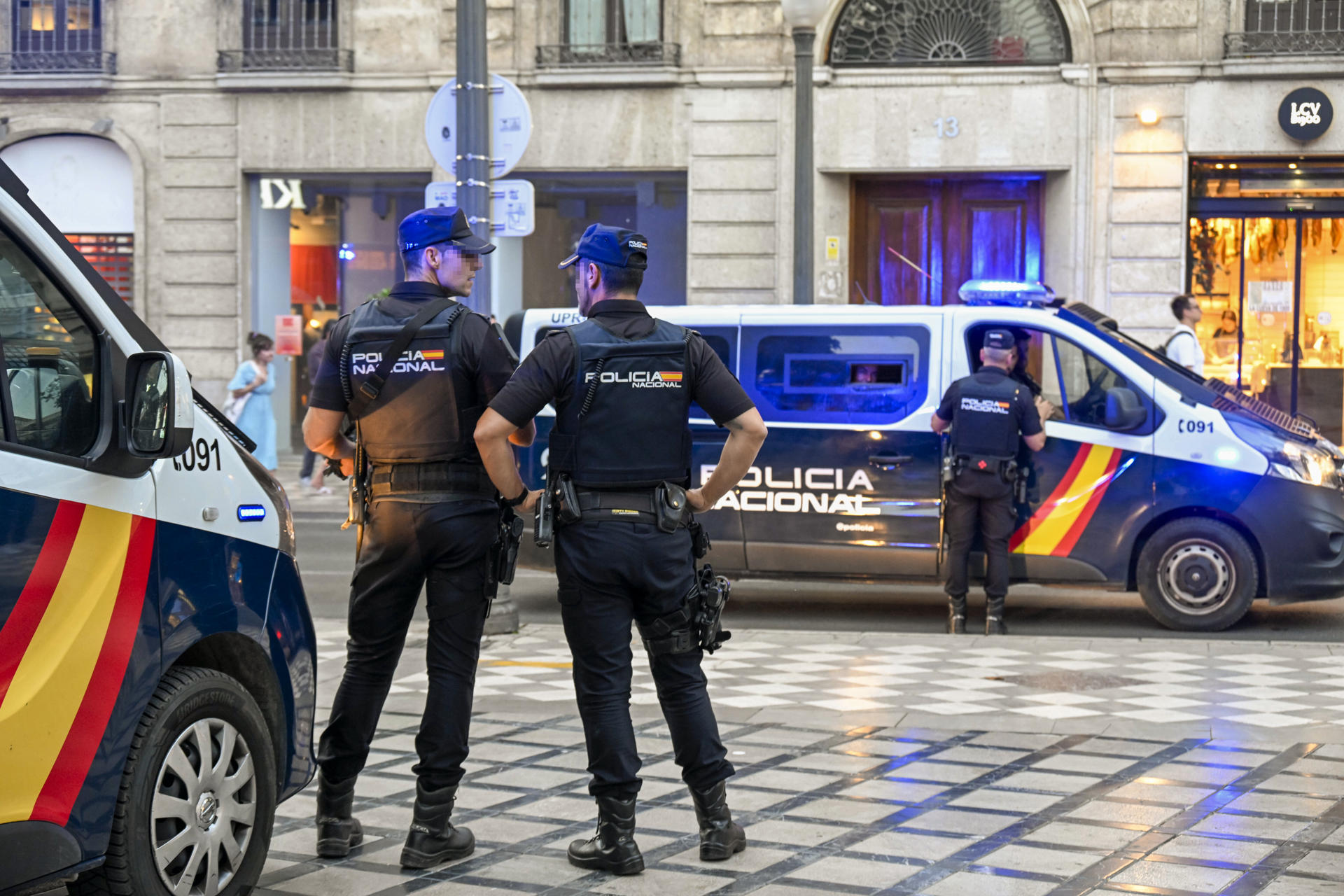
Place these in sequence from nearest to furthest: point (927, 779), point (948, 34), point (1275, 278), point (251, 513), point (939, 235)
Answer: point (251, 513) → point (927, 779) → point (1275, 278) → point (948, 34) → point (939, 235)

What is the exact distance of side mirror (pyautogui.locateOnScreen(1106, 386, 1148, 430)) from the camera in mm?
9945

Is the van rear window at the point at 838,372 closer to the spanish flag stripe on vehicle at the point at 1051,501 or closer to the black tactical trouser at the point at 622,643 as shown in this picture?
the spanish flag stripe on vehicle at the point at 1051,501

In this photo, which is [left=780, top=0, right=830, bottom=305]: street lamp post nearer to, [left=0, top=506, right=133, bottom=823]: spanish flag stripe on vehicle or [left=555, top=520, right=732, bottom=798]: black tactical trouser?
[left=555, top=520, right=732, bottom=798]: black tactical trouser

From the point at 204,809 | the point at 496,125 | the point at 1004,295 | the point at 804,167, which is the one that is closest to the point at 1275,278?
Answer: the point at 804,167

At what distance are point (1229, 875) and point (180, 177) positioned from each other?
19.1 metres

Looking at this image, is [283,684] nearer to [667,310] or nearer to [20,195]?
[20,195]

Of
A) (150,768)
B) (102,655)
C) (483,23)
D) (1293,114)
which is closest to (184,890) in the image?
(150,768)

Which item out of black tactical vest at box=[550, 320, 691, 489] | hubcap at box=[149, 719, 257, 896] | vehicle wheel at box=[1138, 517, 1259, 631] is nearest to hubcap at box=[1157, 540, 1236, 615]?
vehicle wheel at box=[1138, 517, 1259, 631]

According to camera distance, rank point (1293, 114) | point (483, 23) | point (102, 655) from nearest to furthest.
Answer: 1. point (102, 655)
2. point (483, 23)
3. point (1293, 114)

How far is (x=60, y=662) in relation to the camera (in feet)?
11.8

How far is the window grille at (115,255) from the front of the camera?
2203cm

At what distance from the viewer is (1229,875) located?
484cm

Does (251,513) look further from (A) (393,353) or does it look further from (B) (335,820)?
(B) (335,820)

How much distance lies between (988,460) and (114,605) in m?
6.59
